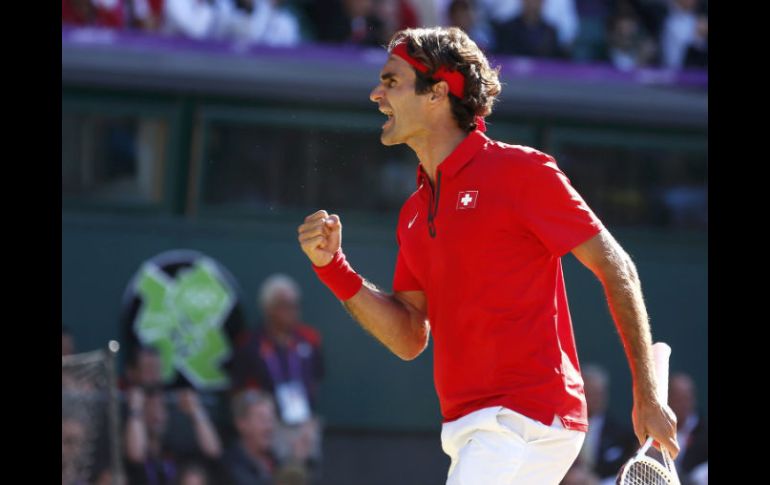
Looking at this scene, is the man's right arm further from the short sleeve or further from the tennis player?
the short sleeve

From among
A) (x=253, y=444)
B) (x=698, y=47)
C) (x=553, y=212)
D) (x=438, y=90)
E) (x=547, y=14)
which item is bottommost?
(x=253, y=444)

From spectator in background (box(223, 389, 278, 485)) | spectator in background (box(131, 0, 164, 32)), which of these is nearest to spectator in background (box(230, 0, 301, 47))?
spectator in background (box(131, 0, 164, 32))

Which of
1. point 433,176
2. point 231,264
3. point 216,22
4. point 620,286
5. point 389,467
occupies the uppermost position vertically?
point 216,22

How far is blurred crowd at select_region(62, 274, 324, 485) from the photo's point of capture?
948 cm

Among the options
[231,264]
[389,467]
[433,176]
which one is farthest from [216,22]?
[433,176]

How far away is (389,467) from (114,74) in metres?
3.69

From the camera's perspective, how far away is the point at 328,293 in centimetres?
1058

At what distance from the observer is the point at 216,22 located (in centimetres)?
1045

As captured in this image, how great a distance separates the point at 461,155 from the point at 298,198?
240 inches

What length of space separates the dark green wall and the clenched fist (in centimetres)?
587

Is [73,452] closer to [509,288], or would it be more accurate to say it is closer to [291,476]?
[291,476]

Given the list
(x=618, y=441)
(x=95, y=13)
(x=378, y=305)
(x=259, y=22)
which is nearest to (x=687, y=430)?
(x=618, y=441)

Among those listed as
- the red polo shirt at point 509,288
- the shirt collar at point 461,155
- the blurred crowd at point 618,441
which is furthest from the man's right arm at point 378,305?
the blurred crowd at point 618,441
